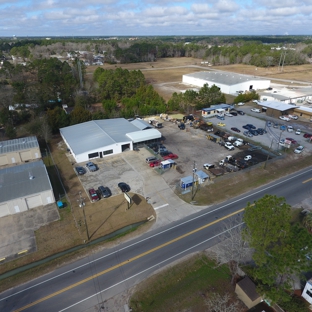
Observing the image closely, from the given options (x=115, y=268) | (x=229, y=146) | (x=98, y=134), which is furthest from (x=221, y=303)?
(x=98, y=134)

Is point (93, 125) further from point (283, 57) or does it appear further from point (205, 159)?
point (283, 57)

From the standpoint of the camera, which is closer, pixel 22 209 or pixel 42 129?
pixel 22 209

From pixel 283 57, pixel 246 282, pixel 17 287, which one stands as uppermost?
pixel 283 57

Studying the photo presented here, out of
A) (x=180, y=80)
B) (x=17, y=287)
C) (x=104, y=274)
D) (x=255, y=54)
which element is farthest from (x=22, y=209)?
(x=255, y=54)

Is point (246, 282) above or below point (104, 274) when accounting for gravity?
above

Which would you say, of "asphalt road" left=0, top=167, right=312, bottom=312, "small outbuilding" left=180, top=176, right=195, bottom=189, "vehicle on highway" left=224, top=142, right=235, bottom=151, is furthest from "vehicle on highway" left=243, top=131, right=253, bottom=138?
"asphalt road" left=0, top=167, right=312, bottom=312

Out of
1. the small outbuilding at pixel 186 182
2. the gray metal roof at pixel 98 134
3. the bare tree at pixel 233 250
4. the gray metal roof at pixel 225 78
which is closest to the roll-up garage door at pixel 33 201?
the gray metal roof at pixel 98 134

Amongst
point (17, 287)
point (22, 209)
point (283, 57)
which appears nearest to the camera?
point (17, 287)

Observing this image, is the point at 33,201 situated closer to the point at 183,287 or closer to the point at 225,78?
the point at 183,287
